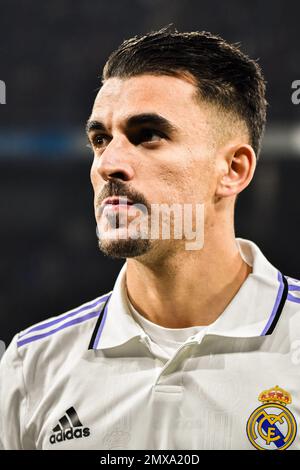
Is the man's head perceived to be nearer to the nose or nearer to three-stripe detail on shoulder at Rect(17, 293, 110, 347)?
the nose

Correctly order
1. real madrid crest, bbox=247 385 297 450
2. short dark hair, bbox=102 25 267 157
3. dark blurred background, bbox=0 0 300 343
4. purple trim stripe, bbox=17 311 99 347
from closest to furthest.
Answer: real madrid crest, bbox=247 385 297 450
short dark hair, bbox=102 25 267 157
purple trim stripe, bbox=17 311 99 347
dark blurred background, bbox=0 0 300 343

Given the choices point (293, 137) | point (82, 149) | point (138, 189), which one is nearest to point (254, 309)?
point (138, 189)

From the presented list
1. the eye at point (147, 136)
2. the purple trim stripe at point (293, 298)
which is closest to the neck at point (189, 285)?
the purple trim stripe at point (293, 298)

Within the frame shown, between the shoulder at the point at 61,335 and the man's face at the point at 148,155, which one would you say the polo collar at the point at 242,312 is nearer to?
the shoulder at the point at 61,335

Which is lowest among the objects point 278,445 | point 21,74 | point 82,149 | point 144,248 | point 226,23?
point 278,445

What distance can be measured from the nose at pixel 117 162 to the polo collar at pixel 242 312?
0.26m

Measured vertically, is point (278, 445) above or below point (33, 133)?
below

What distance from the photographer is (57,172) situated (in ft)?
5.11

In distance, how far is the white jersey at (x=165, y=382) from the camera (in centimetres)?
112

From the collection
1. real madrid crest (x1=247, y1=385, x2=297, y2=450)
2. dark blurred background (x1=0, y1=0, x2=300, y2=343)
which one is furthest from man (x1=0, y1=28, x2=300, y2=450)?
dark blurred background (x1=0, y1=0, x2=300, y2=343)

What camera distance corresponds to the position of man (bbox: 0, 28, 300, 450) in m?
1.14

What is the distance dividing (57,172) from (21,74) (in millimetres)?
264

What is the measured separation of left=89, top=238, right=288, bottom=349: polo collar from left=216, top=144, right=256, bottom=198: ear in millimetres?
145

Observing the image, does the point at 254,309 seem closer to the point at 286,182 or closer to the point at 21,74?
the point at 286,182
